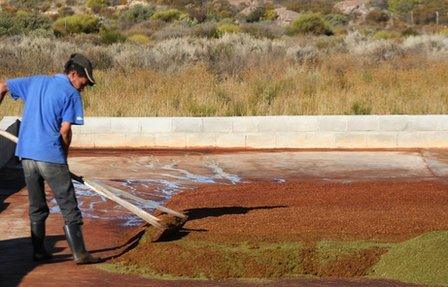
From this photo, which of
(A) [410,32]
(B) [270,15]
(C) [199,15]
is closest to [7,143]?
(A) [410,32]

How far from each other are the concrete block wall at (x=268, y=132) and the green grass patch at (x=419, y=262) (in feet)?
26.2

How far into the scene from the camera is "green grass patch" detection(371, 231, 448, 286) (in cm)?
809

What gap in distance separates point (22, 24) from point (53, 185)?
119ft

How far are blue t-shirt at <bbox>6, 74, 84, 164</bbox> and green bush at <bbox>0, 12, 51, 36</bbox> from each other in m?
33.8

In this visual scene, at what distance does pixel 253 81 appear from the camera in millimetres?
21625

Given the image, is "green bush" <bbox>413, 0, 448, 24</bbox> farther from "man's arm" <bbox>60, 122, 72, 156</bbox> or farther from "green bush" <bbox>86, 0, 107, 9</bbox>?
"man's arm" <bbox>60, 122, 72, 156</bbox>

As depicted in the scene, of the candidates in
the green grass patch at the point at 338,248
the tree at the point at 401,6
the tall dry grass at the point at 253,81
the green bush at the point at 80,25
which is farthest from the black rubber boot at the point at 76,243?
the tree at the point at 401,6

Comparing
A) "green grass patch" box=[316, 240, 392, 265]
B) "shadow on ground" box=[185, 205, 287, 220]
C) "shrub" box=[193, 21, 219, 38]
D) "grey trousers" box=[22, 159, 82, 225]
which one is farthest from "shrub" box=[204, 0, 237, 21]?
"grey trousers" box=[22, 159, 82, 225]

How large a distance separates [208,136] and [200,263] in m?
8.32

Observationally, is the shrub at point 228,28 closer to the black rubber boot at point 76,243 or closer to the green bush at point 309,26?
the green bush at point 309,26

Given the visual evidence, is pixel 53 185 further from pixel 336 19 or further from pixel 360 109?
pixel 336 19

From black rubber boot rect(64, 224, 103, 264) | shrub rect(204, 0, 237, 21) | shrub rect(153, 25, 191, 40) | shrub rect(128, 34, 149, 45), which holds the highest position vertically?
shrub rect(204, 0, 237, 21)

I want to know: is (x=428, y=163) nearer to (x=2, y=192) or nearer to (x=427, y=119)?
(x=427, y=119)

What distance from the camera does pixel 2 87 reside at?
851cm
